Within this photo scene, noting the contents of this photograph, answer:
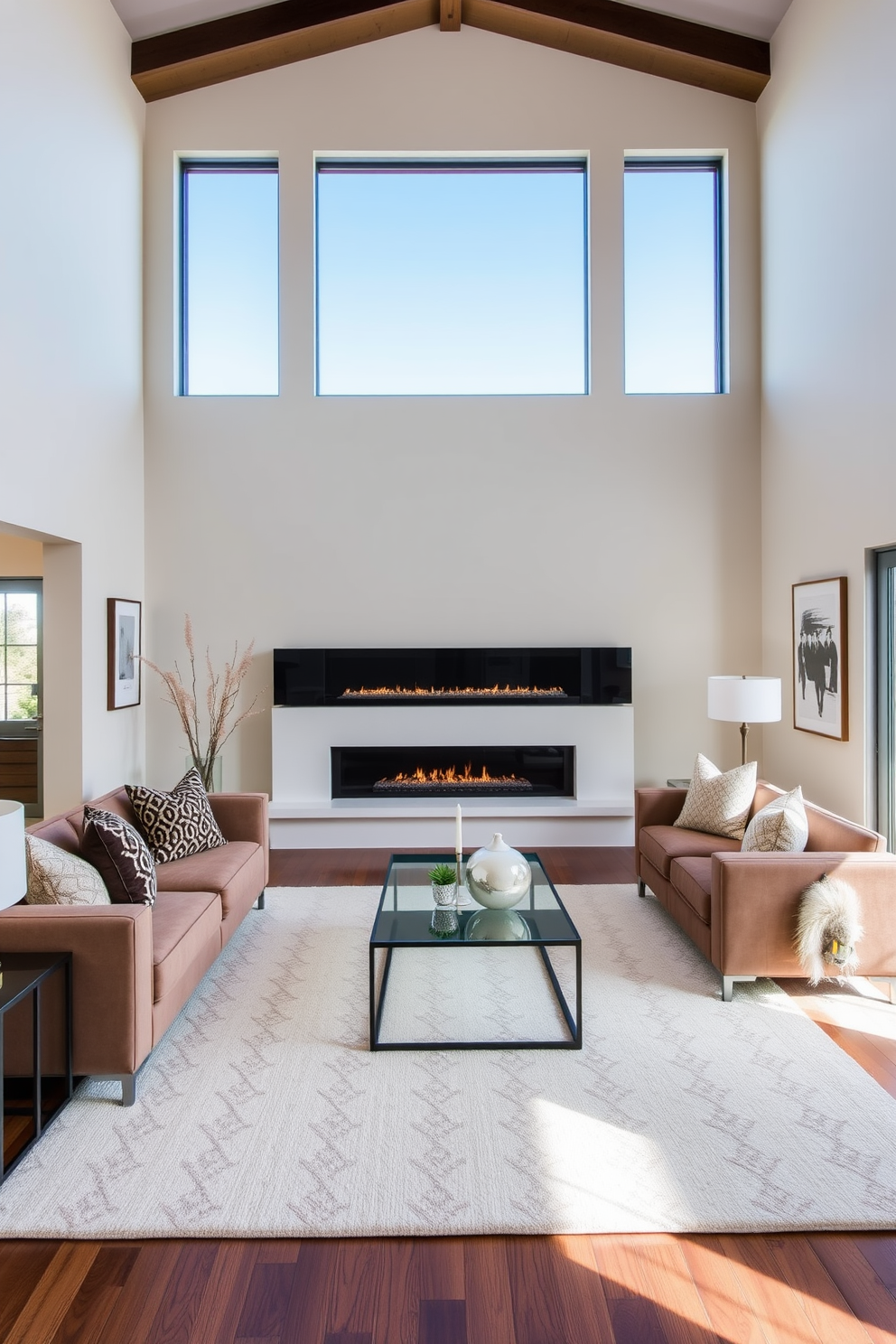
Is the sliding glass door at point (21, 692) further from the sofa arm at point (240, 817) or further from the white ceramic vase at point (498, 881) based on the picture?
the white ceramic vase at point (498, 881)

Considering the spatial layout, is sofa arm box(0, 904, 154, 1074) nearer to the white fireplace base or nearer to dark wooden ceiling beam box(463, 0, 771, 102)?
the white fireplace base

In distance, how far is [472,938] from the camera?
9.96ft

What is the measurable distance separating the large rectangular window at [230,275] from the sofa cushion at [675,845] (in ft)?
14.8

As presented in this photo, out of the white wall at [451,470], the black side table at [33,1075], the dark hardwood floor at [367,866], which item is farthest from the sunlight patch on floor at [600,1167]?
the white wall at [451,470]

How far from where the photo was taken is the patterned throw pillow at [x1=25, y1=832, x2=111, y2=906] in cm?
279

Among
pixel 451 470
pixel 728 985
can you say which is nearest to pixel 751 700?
pixel 728 985

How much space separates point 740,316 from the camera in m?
6.22

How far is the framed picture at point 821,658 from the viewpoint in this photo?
478 cm

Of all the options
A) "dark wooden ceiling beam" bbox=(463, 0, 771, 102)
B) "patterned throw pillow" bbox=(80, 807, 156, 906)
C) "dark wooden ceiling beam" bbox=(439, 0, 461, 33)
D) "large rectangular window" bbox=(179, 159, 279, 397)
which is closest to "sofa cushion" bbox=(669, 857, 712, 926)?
"patterned throw pillow" bbox=(80, 807, 156, 906)

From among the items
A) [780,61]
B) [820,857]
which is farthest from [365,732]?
[780,61]

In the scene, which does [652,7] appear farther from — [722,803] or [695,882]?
[695,882]

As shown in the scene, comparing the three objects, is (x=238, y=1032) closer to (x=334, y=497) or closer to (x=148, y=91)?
(x=334, y=497)

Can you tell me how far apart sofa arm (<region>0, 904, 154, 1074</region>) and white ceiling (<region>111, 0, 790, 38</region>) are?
641 cm

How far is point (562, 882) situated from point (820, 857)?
6.75ft
